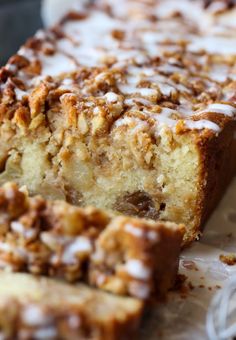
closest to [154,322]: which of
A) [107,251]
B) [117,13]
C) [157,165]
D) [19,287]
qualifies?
[107,251]

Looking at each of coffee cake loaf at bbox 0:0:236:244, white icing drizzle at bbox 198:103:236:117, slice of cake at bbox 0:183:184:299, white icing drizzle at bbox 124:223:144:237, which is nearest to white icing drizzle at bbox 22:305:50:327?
slice of cake at bbox 0:183:184:299

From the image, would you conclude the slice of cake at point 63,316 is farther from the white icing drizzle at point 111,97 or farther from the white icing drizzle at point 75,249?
the white icing drizzle at point 111,97

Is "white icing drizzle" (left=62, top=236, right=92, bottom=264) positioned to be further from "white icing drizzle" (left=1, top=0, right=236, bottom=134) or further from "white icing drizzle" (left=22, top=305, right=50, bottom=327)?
"white icing drizzle" (left=1, top=0, right=236, bottom=134)

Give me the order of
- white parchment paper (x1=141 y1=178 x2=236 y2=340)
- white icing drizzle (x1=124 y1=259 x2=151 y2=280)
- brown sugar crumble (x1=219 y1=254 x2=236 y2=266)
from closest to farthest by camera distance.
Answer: white icing drizzle (x1=124 y1=259 x2=151 y2=280) < white parchment paper (x1=141 y1=178 x2=236 y2=340) < brown sugar crumble (x1=219 y1=254 x2=236 y2=266)

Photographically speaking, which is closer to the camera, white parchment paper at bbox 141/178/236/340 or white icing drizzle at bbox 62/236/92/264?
white icing drizzle at bbox 62/236/92/264

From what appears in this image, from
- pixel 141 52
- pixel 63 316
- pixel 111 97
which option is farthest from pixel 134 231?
pixel 141 52
